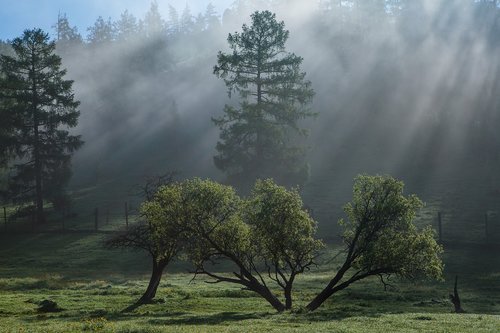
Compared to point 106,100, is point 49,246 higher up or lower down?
lower down

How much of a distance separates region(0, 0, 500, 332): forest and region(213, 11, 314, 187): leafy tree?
253mm

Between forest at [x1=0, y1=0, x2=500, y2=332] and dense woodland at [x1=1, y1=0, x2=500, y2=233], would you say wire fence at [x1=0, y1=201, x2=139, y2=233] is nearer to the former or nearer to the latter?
forest at [x1=0, y1=0, x2=500, y2=332]

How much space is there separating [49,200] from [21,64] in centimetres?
1684

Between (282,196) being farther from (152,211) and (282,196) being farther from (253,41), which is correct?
(253,41)

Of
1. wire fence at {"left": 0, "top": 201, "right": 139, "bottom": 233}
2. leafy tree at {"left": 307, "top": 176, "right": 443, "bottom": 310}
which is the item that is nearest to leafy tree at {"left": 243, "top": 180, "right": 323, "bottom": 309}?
leafy tree at {"left": 307, "top": 176, "right": 443, "bottom": 310}

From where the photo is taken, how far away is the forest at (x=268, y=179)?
95.1 feet

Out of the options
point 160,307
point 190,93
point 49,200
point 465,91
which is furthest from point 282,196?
point 190,93

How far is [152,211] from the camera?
30.1m

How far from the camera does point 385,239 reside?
28578 millimetres

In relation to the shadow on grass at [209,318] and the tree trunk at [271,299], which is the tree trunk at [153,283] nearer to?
the shadow on grass at [209,318]

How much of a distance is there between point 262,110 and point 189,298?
127 ft

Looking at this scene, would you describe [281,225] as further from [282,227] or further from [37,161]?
[37,161]

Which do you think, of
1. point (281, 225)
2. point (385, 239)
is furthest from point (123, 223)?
point (385, 239)

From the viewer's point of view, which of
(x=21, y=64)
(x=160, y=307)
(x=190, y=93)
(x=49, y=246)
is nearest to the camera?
(x=160, y=307)
